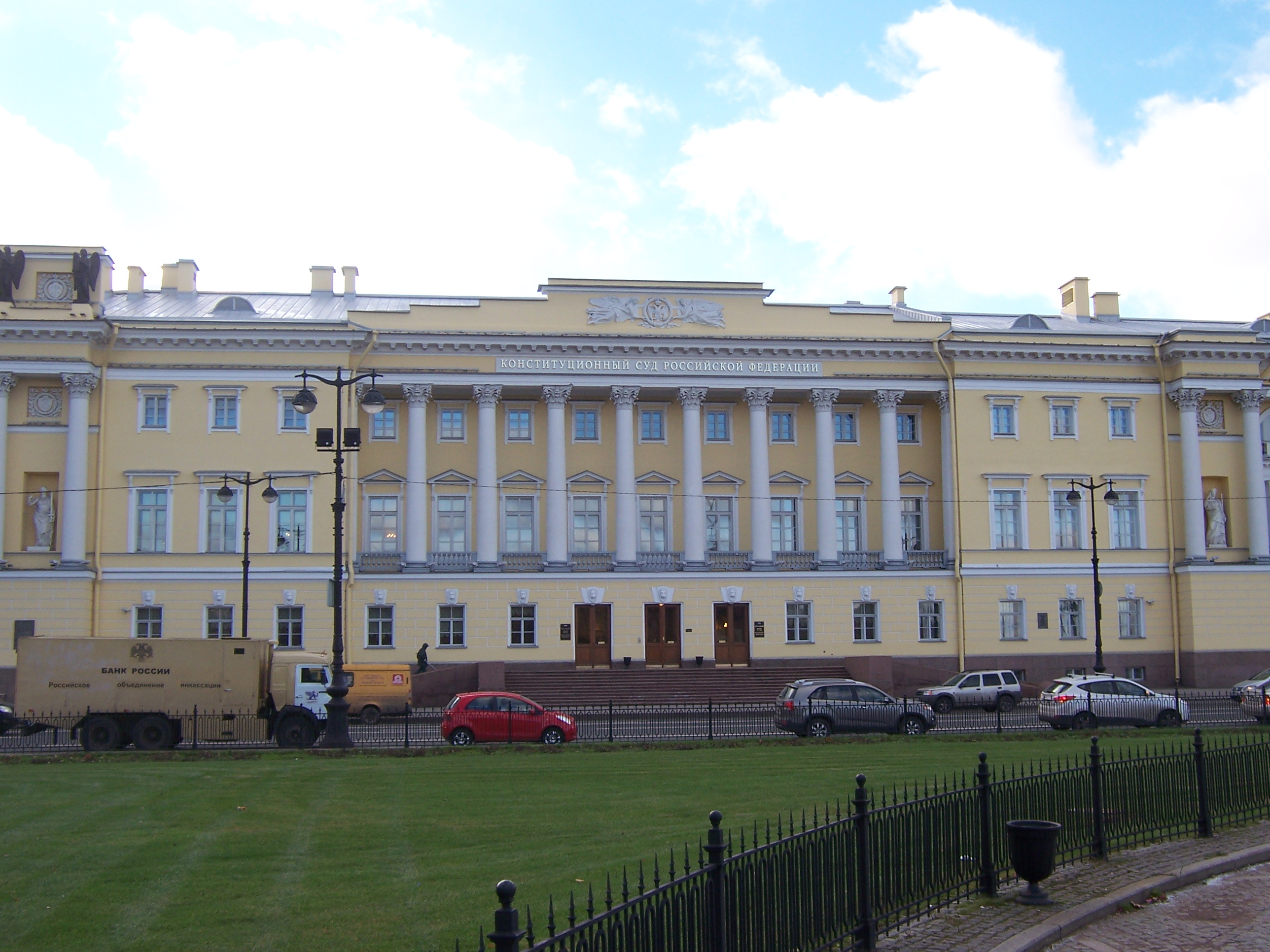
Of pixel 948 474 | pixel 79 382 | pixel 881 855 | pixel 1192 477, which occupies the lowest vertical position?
pixel 881 855

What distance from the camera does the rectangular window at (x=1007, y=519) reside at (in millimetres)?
49562

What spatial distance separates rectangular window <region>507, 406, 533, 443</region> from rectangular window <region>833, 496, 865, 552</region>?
13.7 meters

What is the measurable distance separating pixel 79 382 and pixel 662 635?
24.9 meters

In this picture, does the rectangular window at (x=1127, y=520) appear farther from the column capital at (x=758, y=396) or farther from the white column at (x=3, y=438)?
the white column at (x=3, y=438)

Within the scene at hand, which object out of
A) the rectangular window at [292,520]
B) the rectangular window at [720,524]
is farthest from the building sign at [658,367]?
the rectangular window at [292,520]

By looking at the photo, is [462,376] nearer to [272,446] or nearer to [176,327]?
[272,446]

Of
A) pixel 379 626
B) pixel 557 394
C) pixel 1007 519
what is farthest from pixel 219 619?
pixel 1007 519

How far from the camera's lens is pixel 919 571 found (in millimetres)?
48969

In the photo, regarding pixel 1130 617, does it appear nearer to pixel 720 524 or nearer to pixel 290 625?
pixel 720 524

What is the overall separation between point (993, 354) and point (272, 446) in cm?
3027

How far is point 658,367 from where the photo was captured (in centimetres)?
4866

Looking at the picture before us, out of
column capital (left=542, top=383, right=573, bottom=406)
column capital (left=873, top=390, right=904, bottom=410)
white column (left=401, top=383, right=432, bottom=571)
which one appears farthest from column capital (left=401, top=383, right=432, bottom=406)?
column capital (left=873, top=390, right=904, bottom=410)

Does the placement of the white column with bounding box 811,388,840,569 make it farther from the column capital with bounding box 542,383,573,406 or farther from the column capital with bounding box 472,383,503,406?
the column capital with bounding box 472,383,503,406

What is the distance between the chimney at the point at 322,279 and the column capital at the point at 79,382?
1303 centimetres
